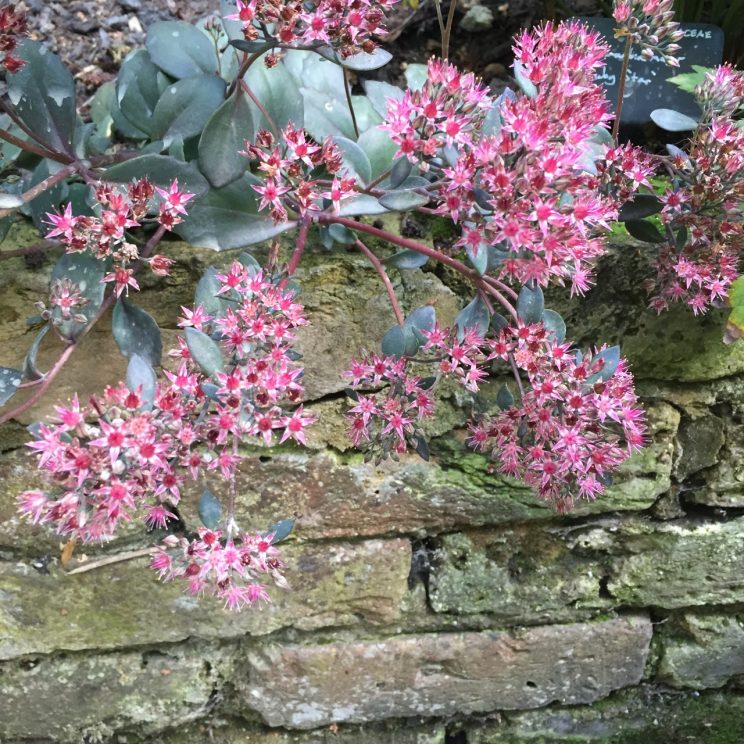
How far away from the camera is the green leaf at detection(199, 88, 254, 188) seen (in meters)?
0.92

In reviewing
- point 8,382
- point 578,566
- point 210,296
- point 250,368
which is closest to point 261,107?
point 210,296

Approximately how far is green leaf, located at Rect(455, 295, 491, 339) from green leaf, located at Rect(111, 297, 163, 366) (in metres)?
0.40

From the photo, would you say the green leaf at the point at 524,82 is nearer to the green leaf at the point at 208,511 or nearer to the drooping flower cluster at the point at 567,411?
the drooping flower cluster at the point at 567,411

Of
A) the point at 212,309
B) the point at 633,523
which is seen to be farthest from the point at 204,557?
the point at 633,523

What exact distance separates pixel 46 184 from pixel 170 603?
72 cm

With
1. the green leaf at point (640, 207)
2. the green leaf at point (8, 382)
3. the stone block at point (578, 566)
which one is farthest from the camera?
the stone block at point (578, 566)

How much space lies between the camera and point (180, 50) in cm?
106

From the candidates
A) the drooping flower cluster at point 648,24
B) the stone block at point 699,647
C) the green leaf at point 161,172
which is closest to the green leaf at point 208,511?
the green leaf at point 161,172

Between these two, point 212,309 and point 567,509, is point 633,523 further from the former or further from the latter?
point 212,309

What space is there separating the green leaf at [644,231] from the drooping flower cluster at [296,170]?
463 millimetres

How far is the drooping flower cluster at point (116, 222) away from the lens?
0.83 m

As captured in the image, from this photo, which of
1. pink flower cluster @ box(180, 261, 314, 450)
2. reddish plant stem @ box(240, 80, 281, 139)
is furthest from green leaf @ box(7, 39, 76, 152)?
pink flower cluster @ box(180, 261, 314, 450)

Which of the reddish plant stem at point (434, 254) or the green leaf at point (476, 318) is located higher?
the reddish plant stem at point (434, 254)

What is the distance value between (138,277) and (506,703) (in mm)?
1063
